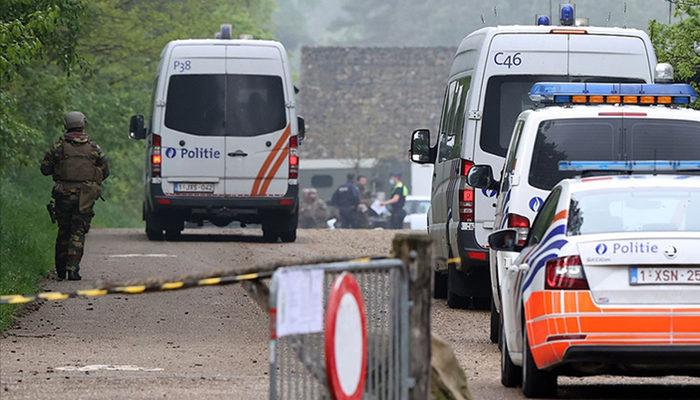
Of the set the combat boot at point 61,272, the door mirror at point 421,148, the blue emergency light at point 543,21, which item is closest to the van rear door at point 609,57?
the blue emergency light at point 543,21

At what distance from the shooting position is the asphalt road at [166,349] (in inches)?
492

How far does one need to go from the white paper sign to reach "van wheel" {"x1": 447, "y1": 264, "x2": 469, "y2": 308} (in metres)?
11.1

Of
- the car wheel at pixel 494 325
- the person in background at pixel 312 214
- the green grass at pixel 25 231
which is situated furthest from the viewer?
the person in background at pixel 312 214

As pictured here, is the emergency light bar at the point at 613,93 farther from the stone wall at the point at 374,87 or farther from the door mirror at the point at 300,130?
→ the stone wall at the point at 374,87

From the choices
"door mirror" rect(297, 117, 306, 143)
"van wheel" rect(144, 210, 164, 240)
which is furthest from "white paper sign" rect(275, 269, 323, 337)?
"door mirror" rect(297, 117, 306, 143)

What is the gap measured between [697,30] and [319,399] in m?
14.8

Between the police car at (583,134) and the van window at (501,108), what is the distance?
2554 millimetres

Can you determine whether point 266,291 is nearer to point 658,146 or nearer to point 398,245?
point 398,245

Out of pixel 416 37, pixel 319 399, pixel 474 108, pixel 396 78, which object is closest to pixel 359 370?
pixel 319 399

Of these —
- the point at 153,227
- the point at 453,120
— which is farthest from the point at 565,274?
the point at 153,227

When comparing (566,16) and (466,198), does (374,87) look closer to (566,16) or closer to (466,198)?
(566,16)

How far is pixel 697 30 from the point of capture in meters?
23.0

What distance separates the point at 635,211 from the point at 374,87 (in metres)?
75.7

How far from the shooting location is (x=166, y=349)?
15.6 metres
